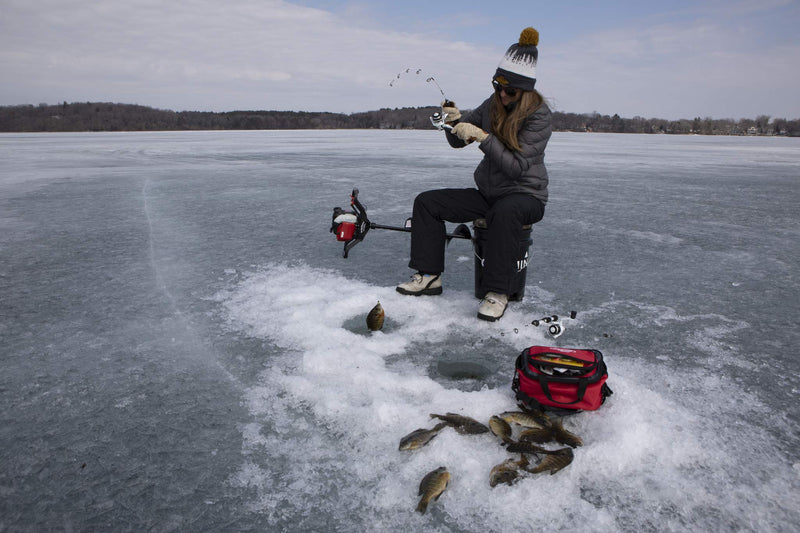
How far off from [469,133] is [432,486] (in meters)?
2.28

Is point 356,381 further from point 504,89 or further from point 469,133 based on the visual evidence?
point 504,89

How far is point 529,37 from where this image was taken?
10.4ft

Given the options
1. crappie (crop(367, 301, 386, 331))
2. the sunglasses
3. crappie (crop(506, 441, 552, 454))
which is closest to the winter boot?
crappie (crop(367, 301, 386, 331))

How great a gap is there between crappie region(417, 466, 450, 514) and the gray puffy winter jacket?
210 centimetres

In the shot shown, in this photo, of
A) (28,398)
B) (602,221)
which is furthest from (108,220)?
(602,221)

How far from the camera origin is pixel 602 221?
629cm

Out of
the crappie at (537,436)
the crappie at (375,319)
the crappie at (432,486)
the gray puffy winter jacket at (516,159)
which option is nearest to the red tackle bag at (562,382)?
the crappie at (537,436)

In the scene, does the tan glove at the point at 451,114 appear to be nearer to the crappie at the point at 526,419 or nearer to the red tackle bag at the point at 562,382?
the red tackle bag at the point at 562,382

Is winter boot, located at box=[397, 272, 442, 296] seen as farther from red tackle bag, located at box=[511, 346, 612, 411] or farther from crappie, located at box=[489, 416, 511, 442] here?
crappie, located at box=[489, 416, 511, 442]

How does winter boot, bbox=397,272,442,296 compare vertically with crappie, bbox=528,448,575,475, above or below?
above

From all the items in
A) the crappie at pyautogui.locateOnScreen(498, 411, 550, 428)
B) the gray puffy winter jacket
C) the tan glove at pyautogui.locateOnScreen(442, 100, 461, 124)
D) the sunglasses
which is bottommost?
the crappie at pyautogui.locateOnScreen(498, 411, 550, 428)

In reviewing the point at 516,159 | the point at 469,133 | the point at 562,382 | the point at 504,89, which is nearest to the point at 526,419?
the point at 562,382

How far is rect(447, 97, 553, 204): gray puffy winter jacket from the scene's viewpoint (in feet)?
10.7

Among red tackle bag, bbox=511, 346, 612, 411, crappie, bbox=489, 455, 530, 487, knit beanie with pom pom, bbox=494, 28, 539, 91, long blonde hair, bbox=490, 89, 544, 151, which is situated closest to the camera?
crappie, bbox=489, 455, 530, 487
